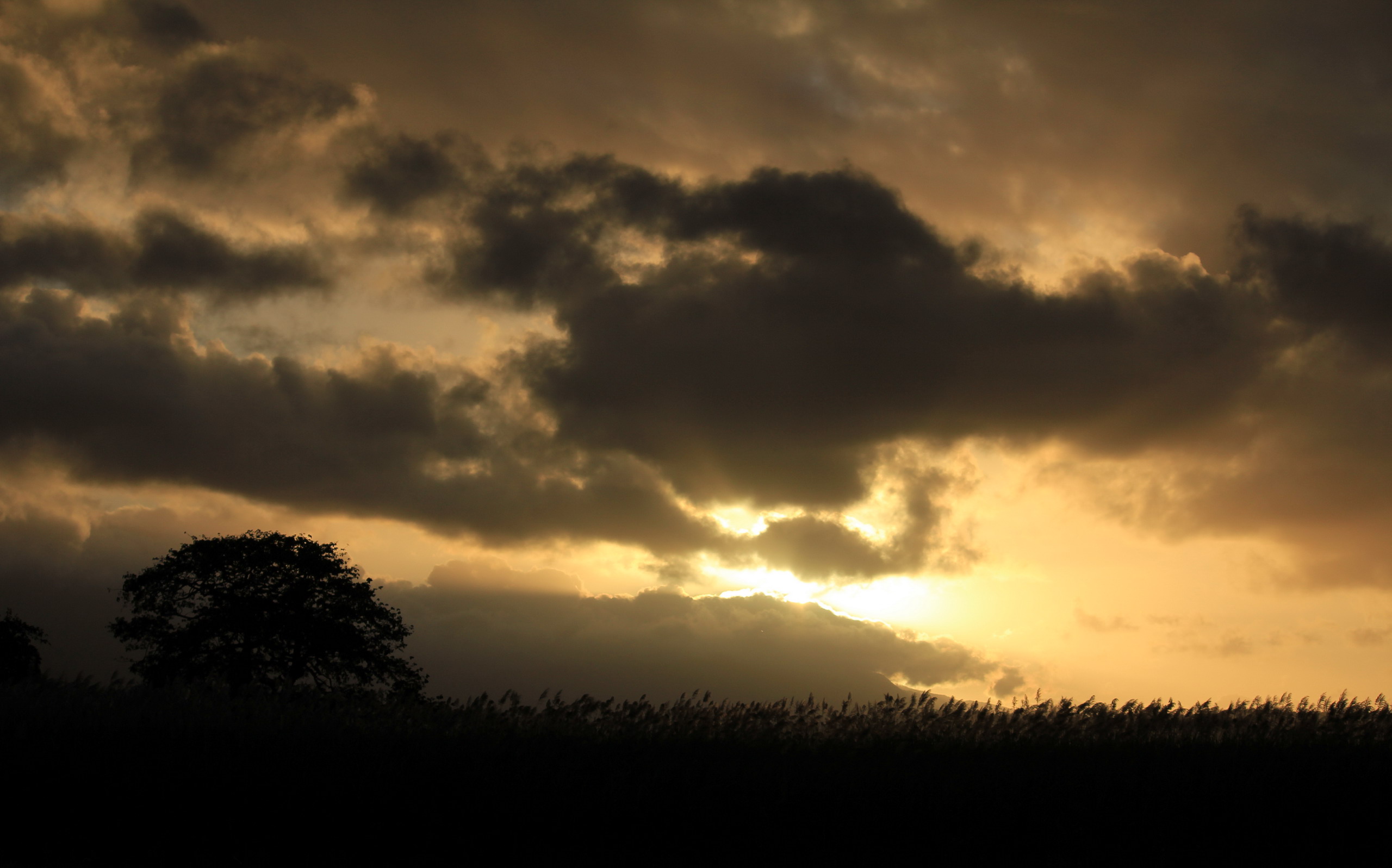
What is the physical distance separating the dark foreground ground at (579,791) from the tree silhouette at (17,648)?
26329 mm

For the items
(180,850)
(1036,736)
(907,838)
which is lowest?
(180,850)

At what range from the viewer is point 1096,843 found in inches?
499

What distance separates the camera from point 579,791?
43.2 ft

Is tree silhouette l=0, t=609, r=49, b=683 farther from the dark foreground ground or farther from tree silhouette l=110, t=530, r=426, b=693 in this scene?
the dark foreground ground

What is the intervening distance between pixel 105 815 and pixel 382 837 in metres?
3.69

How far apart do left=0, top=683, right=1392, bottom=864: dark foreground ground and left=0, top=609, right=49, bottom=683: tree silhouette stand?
26329mm

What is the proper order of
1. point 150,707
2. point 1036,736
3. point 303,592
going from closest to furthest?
point 150,707, point 1036,736, point 303,592

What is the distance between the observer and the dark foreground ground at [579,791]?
1232 cm

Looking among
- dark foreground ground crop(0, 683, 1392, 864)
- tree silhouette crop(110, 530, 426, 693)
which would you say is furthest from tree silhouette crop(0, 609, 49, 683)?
dark foreground ground crop(0, 683, 1392, 864)

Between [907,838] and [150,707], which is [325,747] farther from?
[907,838]

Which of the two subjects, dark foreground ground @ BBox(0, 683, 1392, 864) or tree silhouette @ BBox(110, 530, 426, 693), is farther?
tree silhouette @ BBox(110, 530, 426, 693)

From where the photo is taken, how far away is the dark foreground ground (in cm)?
1232

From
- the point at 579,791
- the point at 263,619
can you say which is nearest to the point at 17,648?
the point at 263,619

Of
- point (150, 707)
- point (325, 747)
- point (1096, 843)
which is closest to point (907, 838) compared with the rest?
point (1096, 843)
